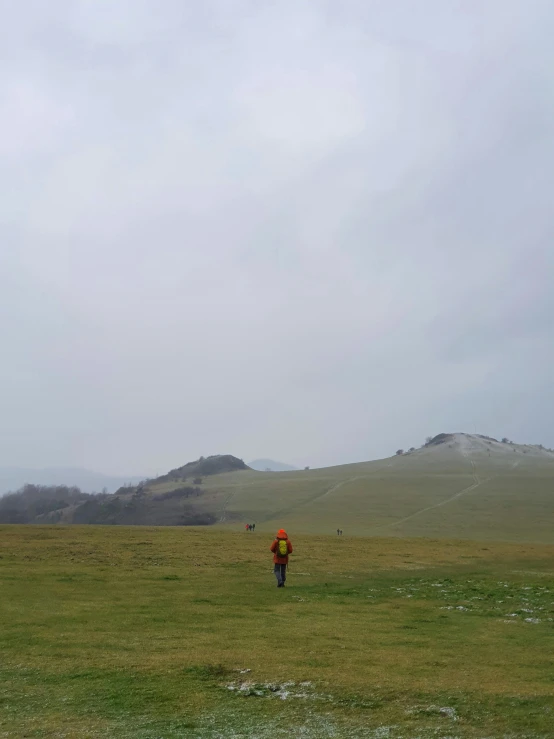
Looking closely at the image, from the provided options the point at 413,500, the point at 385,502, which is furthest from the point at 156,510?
the point at 413,500

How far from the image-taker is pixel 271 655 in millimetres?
12930

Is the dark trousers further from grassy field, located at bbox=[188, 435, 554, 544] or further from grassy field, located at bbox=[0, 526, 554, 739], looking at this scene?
grassy field, located at bbox=[188, 435, 554, 544]

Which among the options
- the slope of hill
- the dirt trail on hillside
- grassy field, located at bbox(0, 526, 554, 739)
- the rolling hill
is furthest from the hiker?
the slope of hill

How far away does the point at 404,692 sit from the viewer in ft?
33.9

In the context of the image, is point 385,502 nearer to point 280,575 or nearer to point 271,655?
point 280,575

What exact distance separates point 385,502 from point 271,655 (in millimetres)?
99109

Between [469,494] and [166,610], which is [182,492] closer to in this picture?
[469,494]

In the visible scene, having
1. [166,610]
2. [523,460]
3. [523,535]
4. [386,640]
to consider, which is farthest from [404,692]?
[523,460]

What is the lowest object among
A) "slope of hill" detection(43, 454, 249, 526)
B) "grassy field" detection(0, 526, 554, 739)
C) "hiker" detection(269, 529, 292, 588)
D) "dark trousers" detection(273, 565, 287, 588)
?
"grassy field" detection(0, 526, 554, 739)

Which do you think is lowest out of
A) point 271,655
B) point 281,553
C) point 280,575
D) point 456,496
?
point 271,655

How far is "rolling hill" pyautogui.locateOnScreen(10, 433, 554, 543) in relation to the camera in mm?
87375

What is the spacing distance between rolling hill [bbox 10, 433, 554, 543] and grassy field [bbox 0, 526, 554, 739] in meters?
54.7

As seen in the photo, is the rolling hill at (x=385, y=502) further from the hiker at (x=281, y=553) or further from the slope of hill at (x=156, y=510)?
the hiker at (x=281, y=553)

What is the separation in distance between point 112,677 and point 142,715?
84.5 inches
